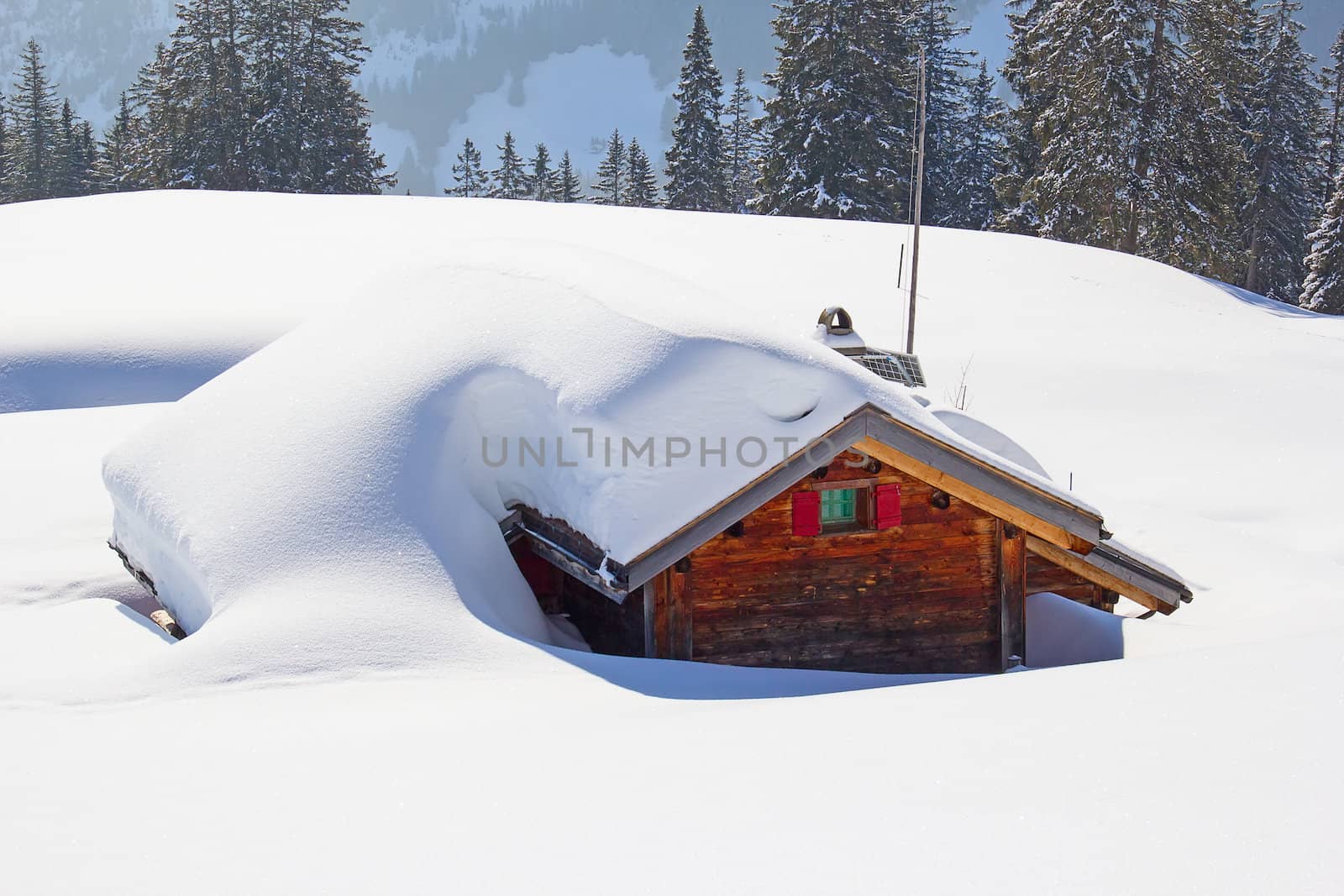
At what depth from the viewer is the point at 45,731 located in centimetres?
591

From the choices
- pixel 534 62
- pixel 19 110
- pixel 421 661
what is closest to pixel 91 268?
pixel 421 661

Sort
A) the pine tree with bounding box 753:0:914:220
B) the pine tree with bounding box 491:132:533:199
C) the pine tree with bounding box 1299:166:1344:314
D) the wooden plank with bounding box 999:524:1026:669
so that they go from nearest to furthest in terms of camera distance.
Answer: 1. the wooden plank with bounding box 999:524:1026:669
2. the pine tree with bounding box 753:0:914:220
3. the pine tree with bounding box 1299:166:1344:314
4. the pine tree with bounding box 491:132:533:199

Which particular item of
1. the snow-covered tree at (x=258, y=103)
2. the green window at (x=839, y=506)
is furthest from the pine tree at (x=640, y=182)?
the green window at (x=839, y=506)

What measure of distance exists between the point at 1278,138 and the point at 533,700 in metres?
47.9

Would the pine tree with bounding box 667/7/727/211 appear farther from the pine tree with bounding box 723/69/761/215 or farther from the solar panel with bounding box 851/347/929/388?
the solar panel with bounding box 851/347/929/388

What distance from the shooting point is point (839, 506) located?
9555mm

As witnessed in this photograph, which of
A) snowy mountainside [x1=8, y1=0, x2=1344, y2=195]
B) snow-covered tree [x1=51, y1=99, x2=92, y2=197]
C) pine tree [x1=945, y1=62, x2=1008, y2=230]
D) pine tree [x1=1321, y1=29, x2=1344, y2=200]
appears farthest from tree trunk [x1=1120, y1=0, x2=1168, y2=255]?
snowy mountainside [x1=8, y1=0, x2=1344, y2=195]

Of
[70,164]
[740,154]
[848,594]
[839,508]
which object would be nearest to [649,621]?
[848,594]

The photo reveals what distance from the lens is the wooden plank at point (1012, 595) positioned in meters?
9.95

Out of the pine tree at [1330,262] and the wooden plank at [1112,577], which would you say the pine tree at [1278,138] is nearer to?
the pine tree at [1330,262]

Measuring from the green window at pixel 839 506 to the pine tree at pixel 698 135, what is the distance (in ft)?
132

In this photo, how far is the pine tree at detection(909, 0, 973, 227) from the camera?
48.2m

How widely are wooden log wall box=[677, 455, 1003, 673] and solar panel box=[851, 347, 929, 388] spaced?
95.8 inches

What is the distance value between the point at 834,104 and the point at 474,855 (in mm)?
39407
